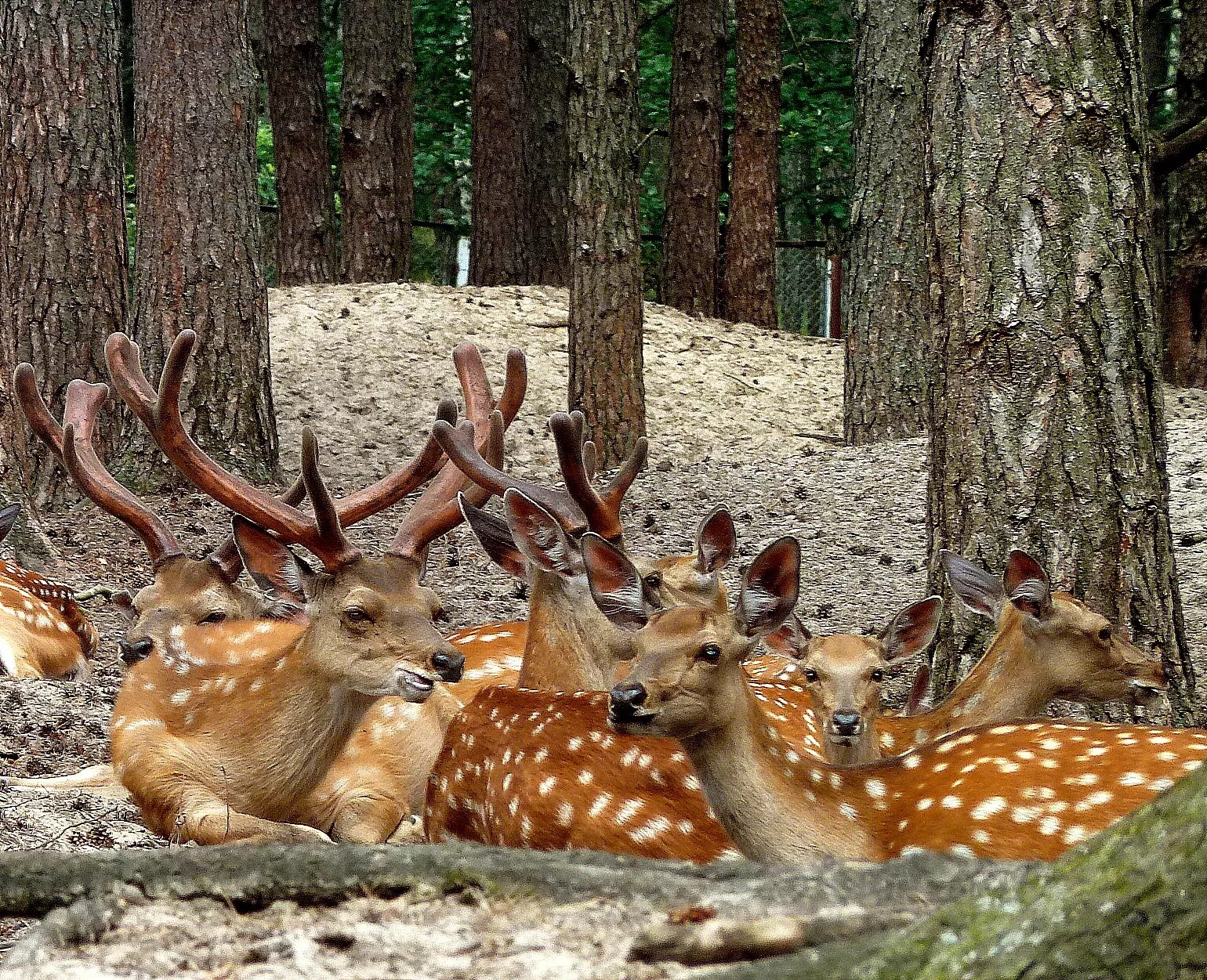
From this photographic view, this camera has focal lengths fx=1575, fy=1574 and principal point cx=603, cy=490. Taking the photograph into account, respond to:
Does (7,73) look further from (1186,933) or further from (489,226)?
(1186,933)

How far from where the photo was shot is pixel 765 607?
422cm

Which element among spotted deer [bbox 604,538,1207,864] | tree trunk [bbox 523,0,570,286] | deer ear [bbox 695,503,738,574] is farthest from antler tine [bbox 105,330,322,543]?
tree trunk [bbox 523,0,570,286]

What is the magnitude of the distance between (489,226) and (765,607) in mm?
13396

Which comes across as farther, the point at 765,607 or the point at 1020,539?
the point at 1020,539

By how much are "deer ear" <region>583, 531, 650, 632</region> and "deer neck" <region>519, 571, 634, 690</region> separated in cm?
118

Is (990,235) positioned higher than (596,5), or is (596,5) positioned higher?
(596,5)

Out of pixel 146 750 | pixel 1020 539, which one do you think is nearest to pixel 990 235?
pixel 1020 539

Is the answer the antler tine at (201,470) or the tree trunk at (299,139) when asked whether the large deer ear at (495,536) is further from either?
the tree trunk at (299,139)

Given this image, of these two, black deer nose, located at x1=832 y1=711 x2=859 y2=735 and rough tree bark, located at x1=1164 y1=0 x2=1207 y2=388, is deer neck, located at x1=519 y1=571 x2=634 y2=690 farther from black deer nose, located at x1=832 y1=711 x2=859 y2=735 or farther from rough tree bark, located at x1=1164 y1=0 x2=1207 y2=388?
rough tree bark, located at x1=1164 y1=0 x2=1207 y2=388

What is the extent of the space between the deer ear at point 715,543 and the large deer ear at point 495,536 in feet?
2.12

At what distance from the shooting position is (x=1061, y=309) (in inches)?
189

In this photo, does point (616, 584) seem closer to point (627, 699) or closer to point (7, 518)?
point (627, 699)

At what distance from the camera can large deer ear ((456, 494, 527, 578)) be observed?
17.1 ft

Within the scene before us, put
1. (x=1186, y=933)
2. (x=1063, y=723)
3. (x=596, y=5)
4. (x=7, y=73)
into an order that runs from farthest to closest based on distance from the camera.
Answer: (x=596, y=5) < (x=7, y=73) < (x=1063, y=723) < (x=1186, y=933)
